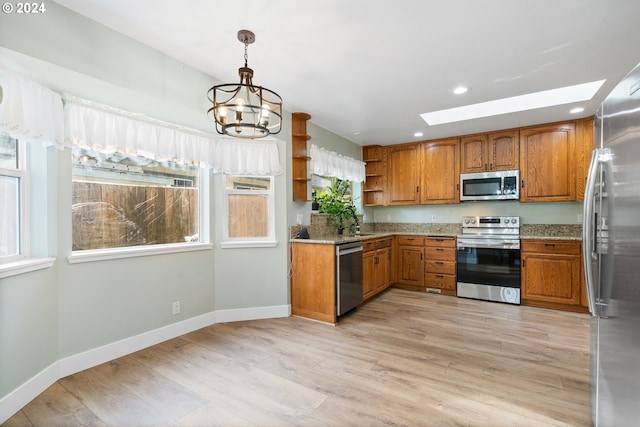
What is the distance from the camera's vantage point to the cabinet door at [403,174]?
4.94 metres

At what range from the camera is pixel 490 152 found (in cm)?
436

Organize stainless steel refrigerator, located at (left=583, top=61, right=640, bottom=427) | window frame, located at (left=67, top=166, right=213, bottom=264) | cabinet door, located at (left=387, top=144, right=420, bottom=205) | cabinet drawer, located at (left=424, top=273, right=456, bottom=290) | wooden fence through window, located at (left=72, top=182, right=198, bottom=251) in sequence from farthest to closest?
cabinet door, located at (left=387, top=144, right=420, bottom=205)
cabinet drawer, located at (left=424, top=273, right=456, bottom=290)
wooden fence through window, located at (left=72, top=182, right=198, bottom=251)
window frame, located at (left=67, top=166, right=213, bottom=264)
stainless steel refrigerator, located at (left=583, top=61, right=640, bottom=427)

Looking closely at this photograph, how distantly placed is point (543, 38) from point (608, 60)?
2.59ft

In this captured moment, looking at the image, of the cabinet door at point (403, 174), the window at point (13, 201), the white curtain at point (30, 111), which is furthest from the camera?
the cabinet door at point (403, 174)

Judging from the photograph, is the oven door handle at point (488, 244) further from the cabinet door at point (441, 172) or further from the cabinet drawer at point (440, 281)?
the cabinet door at point (441, 172)

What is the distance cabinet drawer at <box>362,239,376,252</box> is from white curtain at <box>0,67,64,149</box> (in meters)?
3.14

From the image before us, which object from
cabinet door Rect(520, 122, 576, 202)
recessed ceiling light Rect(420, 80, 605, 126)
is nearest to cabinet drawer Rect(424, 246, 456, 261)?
cabinet door Rect(520, 122, 576, 202)

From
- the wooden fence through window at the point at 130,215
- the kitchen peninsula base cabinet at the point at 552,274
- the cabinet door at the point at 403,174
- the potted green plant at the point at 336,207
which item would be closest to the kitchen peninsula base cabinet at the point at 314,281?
the potted green plant at the point at 336,207

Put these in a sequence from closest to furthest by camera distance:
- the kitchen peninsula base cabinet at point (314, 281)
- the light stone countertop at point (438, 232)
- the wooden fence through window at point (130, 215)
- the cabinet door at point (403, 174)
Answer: the wooden fence through window at point (130, 215)
the kitchen peninsula base cabinet at point (314, 281)
the light stone countertop at point (438, 232)
the cabinet door at point (403, 174)

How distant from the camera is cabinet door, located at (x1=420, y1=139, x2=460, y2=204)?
181 inches

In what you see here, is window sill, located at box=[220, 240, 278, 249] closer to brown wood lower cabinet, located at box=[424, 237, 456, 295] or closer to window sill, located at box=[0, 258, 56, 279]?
window sill, located at box=[0, 258, 56, 279]

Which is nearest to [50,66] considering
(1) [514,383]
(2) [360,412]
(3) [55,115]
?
(3) [55,115]

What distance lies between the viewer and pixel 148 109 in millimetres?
2584

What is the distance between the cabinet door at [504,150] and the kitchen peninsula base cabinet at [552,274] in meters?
1.13
